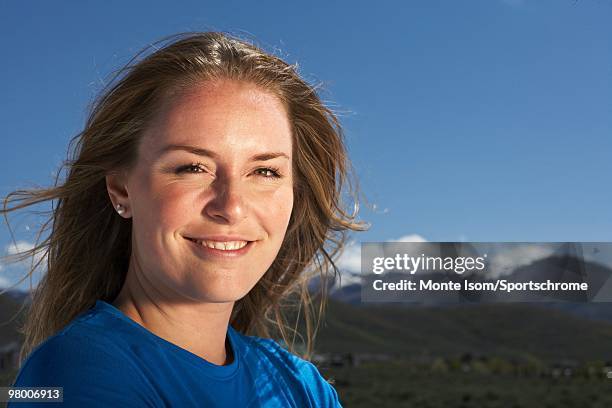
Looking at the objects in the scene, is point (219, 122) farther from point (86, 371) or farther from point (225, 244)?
point (86, 371)

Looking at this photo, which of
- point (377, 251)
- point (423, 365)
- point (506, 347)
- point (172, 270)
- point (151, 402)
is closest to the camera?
point (151, 402)

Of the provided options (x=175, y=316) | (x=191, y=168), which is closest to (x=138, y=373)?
(x=175, y=316)

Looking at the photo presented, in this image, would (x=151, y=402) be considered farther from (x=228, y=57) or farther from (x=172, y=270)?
(x=228, y=57)

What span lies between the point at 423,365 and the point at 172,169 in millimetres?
29008

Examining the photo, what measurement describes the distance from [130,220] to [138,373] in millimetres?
487

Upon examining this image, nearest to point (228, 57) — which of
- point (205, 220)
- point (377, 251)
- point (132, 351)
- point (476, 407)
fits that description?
point (205, 220)

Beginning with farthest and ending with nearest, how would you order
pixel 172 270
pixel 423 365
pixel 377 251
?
pixel 423 365 → pixel 377 251 → pixel 172 270

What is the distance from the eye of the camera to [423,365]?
29.5 metres

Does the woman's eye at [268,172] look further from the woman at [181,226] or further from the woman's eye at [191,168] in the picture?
the woman's eye at [191,168]

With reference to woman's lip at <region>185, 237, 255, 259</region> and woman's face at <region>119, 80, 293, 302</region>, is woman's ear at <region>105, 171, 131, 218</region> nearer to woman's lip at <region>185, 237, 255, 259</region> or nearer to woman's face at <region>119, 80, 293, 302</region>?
woman's face at <region>119, 80, 293, 302</region>

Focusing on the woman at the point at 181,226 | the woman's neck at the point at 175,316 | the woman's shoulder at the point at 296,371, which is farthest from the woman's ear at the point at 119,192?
the woman's shoulder at the point at 296,371

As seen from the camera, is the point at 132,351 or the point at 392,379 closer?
the point at 132,351

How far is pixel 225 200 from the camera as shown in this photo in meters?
1.42

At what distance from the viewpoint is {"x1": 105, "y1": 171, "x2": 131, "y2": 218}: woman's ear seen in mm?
1575
